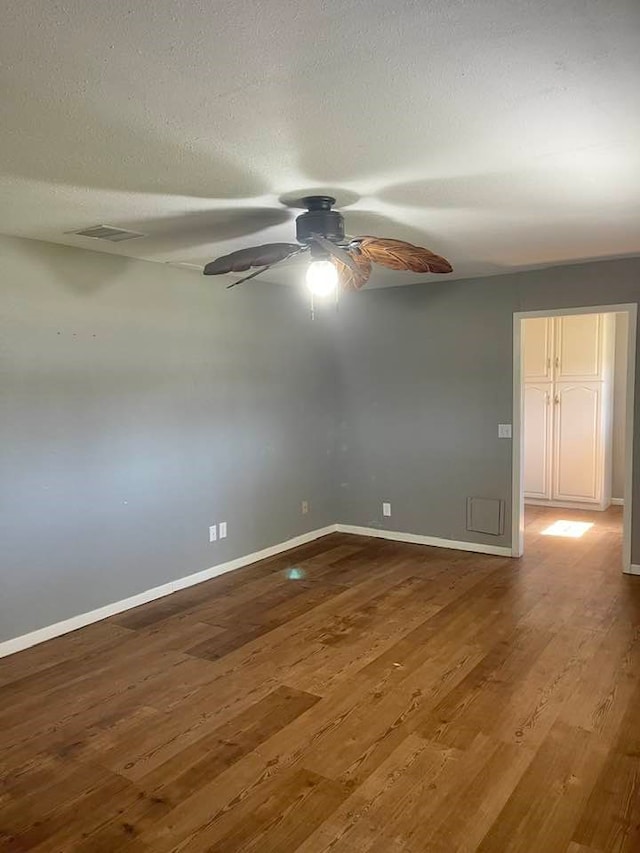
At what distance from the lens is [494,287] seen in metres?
5.07

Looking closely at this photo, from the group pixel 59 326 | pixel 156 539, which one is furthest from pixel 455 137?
pixel 156 539

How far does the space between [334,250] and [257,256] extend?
36 cm

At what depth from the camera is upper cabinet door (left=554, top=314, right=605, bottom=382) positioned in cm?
662

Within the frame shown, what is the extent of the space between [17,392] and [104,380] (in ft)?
1.88

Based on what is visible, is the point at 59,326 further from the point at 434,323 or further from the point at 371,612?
the point at 434,323

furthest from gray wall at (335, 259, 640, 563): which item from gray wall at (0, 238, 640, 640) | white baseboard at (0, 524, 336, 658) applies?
white baseboard at (0, 524, 336, 658)

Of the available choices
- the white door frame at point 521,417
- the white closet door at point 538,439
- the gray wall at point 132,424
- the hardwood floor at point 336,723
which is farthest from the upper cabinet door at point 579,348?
the gray wall at point 132,424

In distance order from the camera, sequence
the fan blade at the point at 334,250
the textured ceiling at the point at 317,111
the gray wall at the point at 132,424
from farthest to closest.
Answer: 1. the gray wall at the point at 132,424
2. the fan blade at the point at 334,250
3. the textured ceiling at the point at 317,111

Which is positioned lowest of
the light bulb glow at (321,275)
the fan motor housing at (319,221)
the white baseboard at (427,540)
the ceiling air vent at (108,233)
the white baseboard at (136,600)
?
the white baseboard at (136,600)

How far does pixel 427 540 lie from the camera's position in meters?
5.61

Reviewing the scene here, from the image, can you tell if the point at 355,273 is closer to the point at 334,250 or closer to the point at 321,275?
the point at 321,275

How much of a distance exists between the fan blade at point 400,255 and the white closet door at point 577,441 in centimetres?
437

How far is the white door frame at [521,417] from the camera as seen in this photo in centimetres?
454

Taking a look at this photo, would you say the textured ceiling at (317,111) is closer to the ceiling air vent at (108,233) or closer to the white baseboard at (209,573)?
the ceiling air vent at (108,233)
